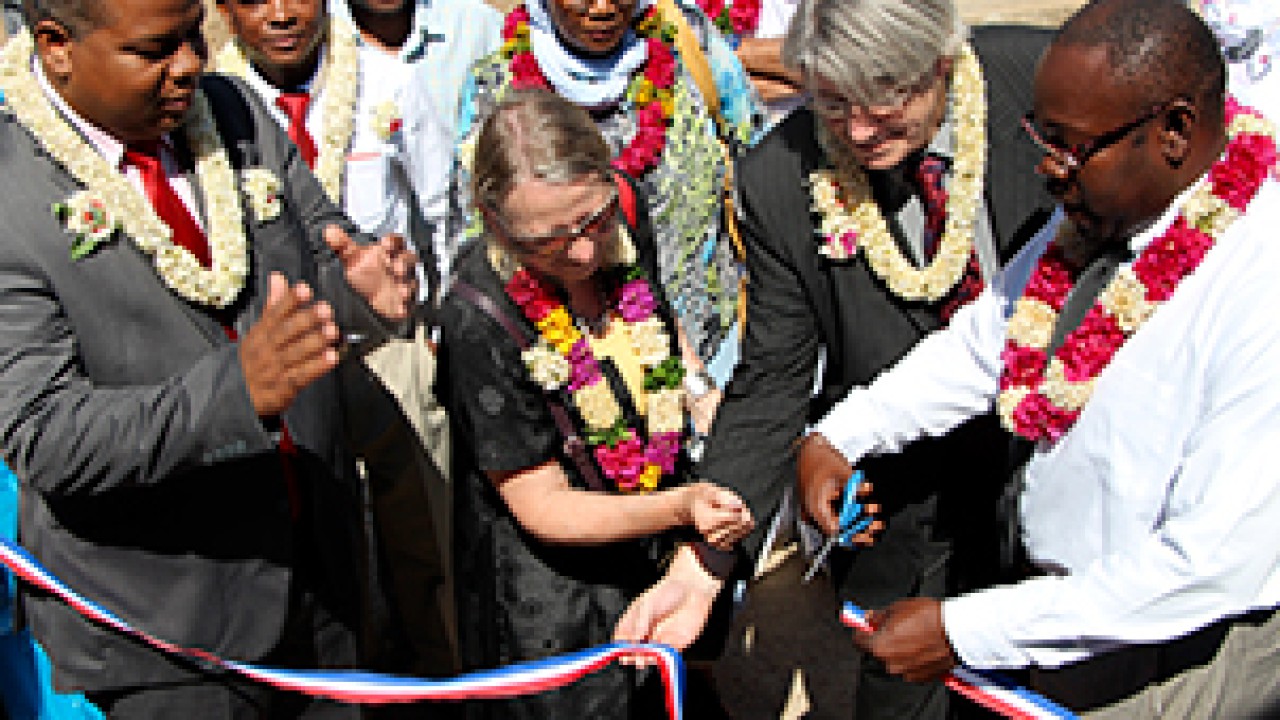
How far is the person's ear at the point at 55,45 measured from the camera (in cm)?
269

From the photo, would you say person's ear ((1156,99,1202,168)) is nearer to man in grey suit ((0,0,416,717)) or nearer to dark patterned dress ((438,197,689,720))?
dark patterned dress ((438,197,689,720))

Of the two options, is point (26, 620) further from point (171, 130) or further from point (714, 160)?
point (714, 160)

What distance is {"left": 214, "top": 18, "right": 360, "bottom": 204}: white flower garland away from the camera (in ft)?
13.6

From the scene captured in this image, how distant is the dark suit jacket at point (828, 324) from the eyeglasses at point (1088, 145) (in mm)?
832

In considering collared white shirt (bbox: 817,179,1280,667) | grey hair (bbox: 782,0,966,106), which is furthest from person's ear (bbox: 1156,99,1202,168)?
grey hair (bbox: 782,0,966,106)

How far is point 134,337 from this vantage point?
112 inches

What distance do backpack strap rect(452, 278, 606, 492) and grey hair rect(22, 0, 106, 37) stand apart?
1.03m

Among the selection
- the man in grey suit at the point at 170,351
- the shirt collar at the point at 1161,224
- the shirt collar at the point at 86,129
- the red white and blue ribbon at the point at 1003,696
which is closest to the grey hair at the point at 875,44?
the shirt collar at the point at 1161,224

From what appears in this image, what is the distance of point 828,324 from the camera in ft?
11.1

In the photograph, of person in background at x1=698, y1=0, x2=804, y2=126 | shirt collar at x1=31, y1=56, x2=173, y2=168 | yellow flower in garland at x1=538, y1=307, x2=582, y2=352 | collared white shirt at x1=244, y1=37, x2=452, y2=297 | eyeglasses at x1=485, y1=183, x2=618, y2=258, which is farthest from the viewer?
person in background at x1=698, y1=0, x2=804, y2=126

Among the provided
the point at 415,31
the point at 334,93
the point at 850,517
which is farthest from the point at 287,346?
the point at 415,31

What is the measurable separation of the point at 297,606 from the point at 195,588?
359 millimetres

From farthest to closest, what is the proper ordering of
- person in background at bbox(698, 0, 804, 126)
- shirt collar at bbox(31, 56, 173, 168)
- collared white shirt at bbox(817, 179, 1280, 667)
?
person in background at bbox(698, 0, 804, 126), shirt collar at bbox(31, 56, 173, 168), collared white shirt at bbox(817, 179, 1280, 667)

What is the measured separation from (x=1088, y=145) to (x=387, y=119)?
8.83 feet
